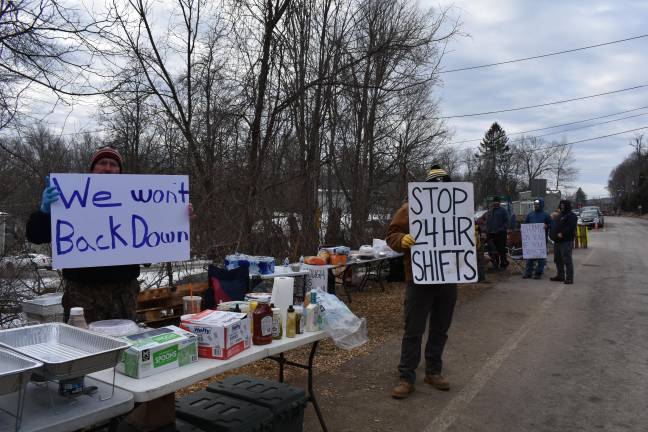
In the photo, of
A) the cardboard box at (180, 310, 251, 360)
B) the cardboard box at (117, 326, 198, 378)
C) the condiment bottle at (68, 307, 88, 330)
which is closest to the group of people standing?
the cardboard box at (180, 310, 251, 360)

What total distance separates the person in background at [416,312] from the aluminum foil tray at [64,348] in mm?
2827

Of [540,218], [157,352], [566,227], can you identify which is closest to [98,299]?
[157,352]

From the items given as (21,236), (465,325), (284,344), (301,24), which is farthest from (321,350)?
(301,24)

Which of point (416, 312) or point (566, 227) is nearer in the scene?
point (416, 312)

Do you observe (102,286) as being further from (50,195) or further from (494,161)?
(494,161)

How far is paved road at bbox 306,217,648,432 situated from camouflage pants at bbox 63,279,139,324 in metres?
1.80

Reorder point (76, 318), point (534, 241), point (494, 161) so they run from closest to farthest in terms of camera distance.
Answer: point (76, 318) → point (534, 241) → point (494, 161)

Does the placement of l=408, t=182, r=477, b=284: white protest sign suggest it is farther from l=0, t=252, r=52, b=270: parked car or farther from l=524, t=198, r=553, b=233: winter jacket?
l=524, t=198, r=553, b=233: winter jacket

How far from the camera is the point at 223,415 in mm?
2836

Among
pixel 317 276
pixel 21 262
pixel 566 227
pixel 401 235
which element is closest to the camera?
pixel 401 235

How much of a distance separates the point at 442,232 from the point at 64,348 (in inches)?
128

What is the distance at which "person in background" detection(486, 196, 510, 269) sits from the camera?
12883 millimetres

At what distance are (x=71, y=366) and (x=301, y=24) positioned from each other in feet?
32.7

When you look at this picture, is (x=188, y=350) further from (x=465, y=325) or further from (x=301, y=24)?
(x=301, y=24)
